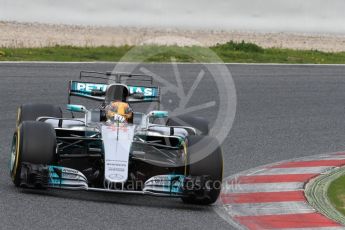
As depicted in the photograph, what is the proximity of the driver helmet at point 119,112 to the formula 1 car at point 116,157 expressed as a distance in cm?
5

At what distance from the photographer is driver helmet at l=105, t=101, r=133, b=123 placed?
11330 mm

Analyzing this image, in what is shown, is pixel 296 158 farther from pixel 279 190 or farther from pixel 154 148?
pixel 154 148

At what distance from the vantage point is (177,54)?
867 inches

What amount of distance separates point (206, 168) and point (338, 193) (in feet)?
5.82

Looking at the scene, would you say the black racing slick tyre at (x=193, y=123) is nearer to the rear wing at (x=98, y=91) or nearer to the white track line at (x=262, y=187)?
the rear wing at (x=98, y=91)

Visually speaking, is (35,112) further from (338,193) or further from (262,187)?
(338,193)

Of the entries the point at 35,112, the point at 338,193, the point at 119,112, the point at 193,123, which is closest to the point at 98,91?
the point at 35,112

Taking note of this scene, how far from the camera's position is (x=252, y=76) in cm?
2009

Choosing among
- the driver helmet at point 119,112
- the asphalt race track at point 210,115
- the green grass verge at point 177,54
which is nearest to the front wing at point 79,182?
the asphalt race track at point 210,115

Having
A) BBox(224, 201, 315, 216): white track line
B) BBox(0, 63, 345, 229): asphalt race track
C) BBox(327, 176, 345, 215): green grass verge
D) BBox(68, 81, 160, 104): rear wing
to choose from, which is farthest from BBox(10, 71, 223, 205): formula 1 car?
BBox(327, 176, 345, 215): green grass verge

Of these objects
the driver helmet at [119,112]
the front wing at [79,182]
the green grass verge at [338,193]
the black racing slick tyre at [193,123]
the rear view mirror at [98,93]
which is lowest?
the green grass verge at [338,193]

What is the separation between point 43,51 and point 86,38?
403 cm

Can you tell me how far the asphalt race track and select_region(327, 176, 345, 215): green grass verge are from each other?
130 centimetres

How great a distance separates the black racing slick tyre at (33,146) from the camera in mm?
10148
